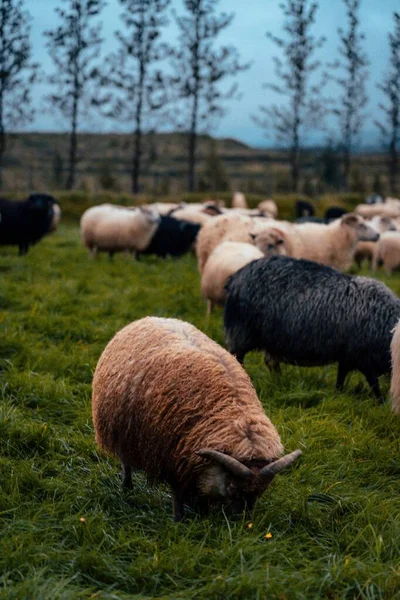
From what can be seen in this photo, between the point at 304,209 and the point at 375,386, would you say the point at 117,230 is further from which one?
the point at 304,209

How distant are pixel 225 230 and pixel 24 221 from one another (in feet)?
16.9

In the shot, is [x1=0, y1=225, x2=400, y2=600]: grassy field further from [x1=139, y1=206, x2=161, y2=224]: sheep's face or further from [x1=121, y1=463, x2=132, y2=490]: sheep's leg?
[x1=139, y1=206, x2=161, y2=224]: sheep's face

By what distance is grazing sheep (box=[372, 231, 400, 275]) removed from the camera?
15656 mm

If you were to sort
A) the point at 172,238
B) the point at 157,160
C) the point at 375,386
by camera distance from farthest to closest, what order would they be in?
the point at 157,160
the point at 172,238
the point at 375,386

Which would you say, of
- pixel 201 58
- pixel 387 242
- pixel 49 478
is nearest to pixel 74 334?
pixel 49 478

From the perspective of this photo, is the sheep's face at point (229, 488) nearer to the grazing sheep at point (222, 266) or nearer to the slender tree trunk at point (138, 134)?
the grazing sheep at point (222, 266)

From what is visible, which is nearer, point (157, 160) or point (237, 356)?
point (237, 356)

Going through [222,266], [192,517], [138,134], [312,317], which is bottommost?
[192,517]

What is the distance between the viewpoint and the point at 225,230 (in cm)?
1017

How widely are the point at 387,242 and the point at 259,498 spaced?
12.9m

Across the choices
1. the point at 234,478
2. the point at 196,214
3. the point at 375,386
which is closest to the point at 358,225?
the point at 375,386

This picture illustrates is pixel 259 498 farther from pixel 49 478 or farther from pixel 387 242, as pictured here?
pixel 387 242

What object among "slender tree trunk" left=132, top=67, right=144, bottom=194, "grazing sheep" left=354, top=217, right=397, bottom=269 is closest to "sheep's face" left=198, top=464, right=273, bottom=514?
"grazing sheep" left=354, top=217, right=397, bottom=269

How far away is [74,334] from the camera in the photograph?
7211 millimetres
